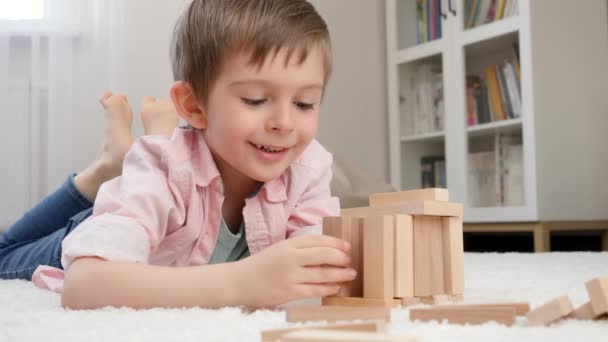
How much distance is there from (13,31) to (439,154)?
5.43 ft

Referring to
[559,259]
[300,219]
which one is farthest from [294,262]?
[559,259]

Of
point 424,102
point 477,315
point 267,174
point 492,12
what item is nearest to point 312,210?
point 267,174

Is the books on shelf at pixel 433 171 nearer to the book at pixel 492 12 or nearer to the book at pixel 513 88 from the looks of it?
the book at pixel 513 88

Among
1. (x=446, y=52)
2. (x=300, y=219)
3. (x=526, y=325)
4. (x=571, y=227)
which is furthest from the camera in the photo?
(x=446, y=52)

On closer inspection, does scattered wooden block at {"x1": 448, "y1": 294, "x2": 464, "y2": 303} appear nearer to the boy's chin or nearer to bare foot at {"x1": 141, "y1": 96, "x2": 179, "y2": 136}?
the boy's chin

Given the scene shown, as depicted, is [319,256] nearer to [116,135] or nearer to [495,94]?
[116,135]

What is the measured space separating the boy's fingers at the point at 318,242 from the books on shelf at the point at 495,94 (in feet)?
6.43

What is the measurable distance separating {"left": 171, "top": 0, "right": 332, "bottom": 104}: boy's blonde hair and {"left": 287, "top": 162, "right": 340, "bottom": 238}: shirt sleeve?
20 centimetres

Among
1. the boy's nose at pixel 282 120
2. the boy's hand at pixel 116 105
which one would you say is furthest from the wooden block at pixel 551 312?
the boy's hand at pixel 116 105

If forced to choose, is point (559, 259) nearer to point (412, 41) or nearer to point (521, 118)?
point (521, 118)

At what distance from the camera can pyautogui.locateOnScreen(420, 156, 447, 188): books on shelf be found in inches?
113

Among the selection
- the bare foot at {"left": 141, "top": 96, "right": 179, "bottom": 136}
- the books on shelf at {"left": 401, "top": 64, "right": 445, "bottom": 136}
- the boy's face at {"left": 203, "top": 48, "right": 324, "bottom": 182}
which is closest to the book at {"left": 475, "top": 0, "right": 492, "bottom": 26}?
the books on shelf at {"left": 401, "top": 64, "right": 445, "bottom": 136}

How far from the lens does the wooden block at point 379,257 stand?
2.37 feet

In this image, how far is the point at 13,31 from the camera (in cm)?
235
